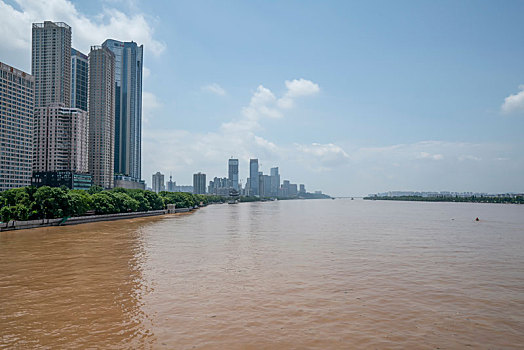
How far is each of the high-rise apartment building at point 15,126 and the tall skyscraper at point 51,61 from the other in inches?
1829

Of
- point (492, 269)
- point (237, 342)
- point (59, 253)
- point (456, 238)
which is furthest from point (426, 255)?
point (59, 253)

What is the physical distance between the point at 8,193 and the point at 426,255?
63871mm

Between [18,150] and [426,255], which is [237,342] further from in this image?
[18,150]

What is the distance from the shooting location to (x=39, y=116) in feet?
514

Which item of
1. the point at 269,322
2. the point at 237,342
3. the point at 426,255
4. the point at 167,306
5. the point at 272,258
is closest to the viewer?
the point at 237,342

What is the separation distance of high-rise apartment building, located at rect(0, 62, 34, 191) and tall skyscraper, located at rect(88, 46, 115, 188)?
161 feet

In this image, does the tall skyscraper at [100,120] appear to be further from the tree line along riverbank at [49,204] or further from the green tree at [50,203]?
the green tree at [50,203]

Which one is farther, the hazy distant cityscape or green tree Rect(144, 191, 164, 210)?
the hazy distant cityscape

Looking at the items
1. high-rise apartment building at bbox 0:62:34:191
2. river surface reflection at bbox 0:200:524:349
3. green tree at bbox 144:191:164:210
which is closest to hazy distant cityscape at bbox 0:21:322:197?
high-rise apartment building at bbox 0:62:34:191

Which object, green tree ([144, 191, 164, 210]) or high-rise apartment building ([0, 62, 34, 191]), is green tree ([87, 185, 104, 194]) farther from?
high-rise apartment building ([0, 62, 34, 191])

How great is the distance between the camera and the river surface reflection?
47.4 ft

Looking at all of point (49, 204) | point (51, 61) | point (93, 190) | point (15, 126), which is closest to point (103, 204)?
point (49, 204)

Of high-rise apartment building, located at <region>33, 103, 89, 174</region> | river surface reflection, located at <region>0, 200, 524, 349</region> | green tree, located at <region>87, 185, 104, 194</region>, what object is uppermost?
high-rise apartment building, located at <region>33, 103, 89, 174</region>

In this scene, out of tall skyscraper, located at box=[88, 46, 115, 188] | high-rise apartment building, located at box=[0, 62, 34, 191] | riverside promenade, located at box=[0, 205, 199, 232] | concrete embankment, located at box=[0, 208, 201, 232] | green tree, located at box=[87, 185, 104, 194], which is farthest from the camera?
tall skyscraper, located at box=[88, 46, 115, 188]
